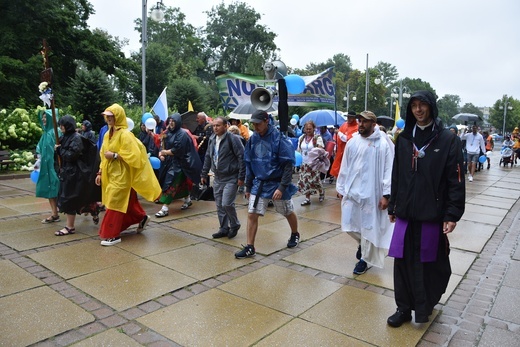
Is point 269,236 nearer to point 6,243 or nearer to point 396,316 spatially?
point 396,316

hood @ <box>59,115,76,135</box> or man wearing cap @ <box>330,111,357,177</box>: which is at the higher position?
hood @ <box>59,115,76,135</box>

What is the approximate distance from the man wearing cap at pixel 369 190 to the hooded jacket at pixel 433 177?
3.22 ft

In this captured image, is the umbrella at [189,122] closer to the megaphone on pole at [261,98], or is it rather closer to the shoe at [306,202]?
the shoe at [306,202]

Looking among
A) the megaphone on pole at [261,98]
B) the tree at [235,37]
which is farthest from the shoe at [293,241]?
the tree at [235,37]

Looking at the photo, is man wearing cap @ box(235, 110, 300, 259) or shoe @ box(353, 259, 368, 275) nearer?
shoe @ box(353, 259, 368, 275)

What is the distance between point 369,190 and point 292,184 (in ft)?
3.57

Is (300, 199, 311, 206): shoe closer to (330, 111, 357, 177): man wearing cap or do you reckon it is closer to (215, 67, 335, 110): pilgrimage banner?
(330, 111, 357, 177): man wearing cap

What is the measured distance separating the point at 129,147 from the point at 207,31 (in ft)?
210

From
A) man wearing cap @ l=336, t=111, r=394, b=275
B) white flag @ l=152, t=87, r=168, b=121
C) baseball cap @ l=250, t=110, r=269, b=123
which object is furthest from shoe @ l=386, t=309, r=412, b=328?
white flag @ l=152, t=87, r=168, b=121

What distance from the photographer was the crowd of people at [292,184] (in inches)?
130

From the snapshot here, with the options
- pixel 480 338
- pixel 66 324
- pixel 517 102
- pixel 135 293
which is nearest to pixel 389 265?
pixel 480 338

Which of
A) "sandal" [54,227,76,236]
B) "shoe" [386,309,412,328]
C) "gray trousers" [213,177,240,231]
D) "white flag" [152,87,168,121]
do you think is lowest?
"shoe" [386,309,412,328]

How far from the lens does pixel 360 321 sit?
3.57 meters

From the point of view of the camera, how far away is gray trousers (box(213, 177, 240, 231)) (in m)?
5.75
